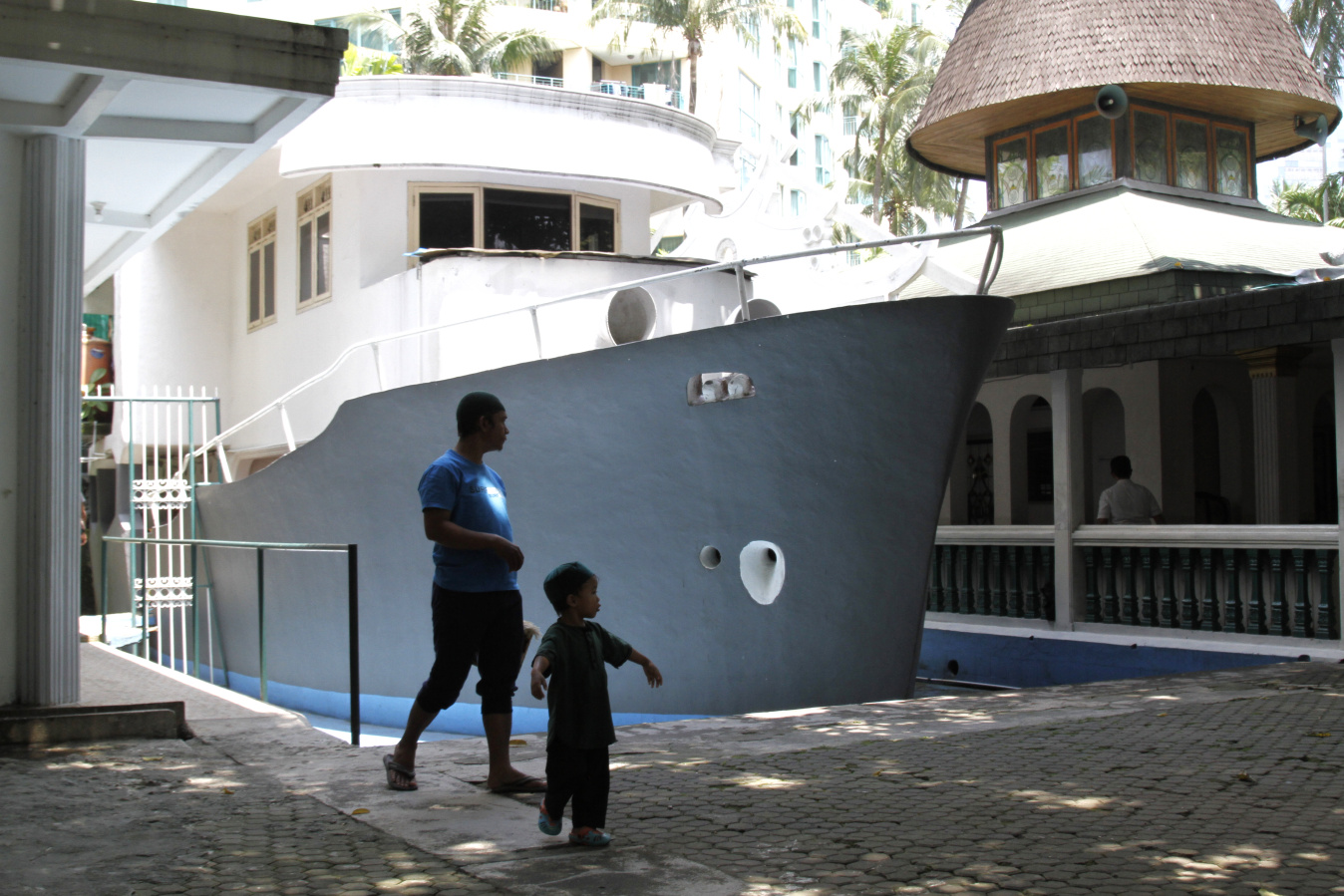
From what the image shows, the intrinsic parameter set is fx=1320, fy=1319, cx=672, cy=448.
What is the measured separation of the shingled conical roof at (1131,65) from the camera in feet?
46.4

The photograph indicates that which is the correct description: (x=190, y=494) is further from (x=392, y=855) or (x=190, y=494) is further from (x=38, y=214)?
(x=392, y=855)

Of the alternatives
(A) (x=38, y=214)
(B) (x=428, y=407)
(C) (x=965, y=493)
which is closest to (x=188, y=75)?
(A) (x=38, y=214)

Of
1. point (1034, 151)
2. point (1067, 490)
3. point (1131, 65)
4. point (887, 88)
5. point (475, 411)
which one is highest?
point (887, 88)

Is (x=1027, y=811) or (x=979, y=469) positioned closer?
(x=1027, y=811)

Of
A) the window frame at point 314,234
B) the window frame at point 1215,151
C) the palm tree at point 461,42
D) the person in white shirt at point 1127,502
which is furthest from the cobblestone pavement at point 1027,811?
the palm tree at point 461,42

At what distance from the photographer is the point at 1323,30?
2452 cm

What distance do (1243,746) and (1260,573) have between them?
4.19 m

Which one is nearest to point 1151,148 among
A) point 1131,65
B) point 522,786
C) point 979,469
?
point 1131,65

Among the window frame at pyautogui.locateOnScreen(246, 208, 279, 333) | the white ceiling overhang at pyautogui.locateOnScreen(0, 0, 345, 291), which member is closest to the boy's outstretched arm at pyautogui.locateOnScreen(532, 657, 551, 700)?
the white ceiling overhang at pyautogui.locateOnScreen(0, 0, 345, 291)

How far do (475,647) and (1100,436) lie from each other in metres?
11.1

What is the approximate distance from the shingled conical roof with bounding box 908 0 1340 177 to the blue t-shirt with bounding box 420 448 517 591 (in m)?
11.4

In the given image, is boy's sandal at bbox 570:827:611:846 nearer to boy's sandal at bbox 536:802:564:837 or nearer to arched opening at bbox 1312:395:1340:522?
boy's sandal at bbox 536:802:564:837

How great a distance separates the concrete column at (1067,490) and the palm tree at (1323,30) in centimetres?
1636

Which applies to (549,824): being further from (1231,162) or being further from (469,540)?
(1231,162)
